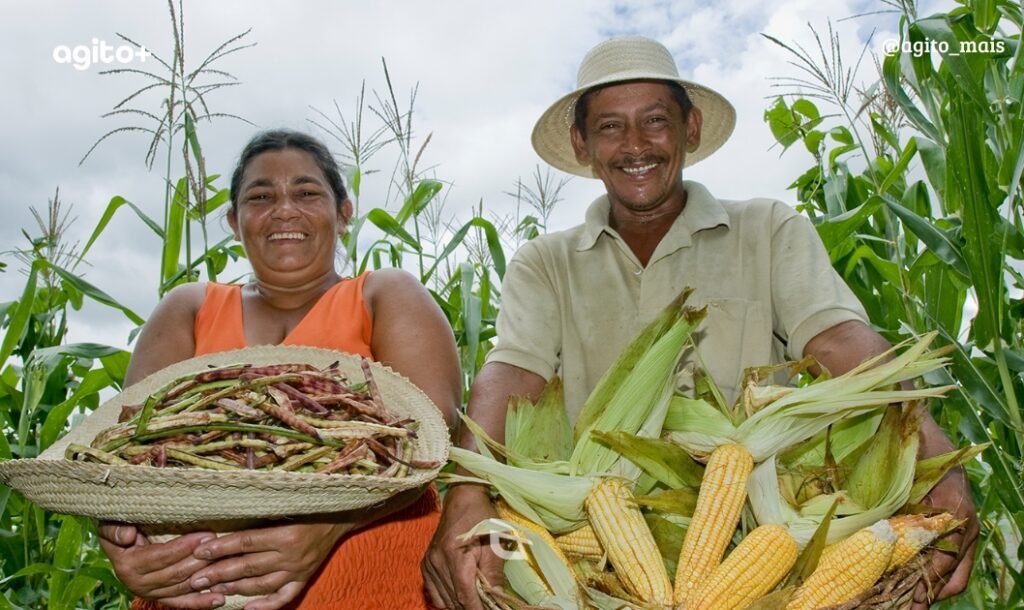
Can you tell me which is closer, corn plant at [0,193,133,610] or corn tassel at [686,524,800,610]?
corn tassel at [686,524,800,610]

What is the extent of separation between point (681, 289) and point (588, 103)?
0.73 meters

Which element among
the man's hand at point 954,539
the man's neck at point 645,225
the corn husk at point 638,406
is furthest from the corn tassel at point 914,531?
the man's neck at point 645,225

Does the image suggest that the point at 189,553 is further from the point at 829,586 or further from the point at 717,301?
the point at 717,301

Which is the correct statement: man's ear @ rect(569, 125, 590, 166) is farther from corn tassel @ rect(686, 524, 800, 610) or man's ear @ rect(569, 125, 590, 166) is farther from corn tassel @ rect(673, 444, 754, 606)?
corn tassel @ rect(686, 524, 800, 610)

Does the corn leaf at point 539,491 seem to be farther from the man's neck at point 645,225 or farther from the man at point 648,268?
the man's neck at point 645,225

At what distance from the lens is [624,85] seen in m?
2.71

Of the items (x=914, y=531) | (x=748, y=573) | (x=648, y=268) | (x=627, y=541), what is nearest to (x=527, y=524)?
(x=627, y=541)

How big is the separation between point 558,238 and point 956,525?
1512 millimetres

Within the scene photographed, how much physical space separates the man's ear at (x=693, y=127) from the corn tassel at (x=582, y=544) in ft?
5.47

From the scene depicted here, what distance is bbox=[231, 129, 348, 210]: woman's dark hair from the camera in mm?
2701

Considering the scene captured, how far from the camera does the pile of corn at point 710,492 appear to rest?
150cm

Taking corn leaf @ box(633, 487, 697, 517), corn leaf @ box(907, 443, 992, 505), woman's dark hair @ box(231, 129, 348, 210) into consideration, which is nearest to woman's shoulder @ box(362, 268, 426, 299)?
woman's dark hair @ box(231, 129, 348, 210)

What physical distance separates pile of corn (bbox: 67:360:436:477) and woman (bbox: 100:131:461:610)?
246 millimetres

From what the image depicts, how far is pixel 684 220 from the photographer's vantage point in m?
2.70
